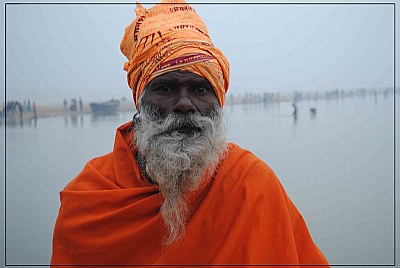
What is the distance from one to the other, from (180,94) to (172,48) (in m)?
0.17

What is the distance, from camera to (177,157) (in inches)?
43.6

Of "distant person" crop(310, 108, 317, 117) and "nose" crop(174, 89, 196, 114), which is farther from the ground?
"nose" crop(174, 89, 196, 114)

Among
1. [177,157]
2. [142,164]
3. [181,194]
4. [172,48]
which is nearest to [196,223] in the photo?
[181,194]

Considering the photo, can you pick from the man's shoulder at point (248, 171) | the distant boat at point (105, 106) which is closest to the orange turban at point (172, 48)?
the man's shoulder at point (248, 171)

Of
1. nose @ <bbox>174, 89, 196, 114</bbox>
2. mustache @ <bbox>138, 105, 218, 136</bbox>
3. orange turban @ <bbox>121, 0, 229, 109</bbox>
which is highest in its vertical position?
orange turban @ <bbox>121, 0, 229, 109</bbox>

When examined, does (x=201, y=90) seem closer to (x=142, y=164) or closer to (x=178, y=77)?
(x=178, y=77)

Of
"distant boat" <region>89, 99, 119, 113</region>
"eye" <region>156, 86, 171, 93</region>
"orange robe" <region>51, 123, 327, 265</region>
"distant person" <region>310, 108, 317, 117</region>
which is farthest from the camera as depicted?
"distant person" <region>310, 108, 317, 117</region>

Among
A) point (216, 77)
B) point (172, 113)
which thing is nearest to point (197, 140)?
point (172, 113)

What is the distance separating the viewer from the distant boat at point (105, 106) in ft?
7.29

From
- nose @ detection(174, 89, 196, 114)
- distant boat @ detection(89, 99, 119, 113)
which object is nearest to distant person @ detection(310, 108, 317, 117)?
distant boat @ detection(89, 99, 119, 113)

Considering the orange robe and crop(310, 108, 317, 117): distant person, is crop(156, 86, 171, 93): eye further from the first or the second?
crop(310, 108, 317, 117): distant person

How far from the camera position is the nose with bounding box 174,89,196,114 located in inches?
44.1

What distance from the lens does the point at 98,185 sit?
1.24 m

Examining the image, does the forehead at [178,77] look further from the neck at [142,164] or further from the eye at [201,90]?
the neck at [142,164]
